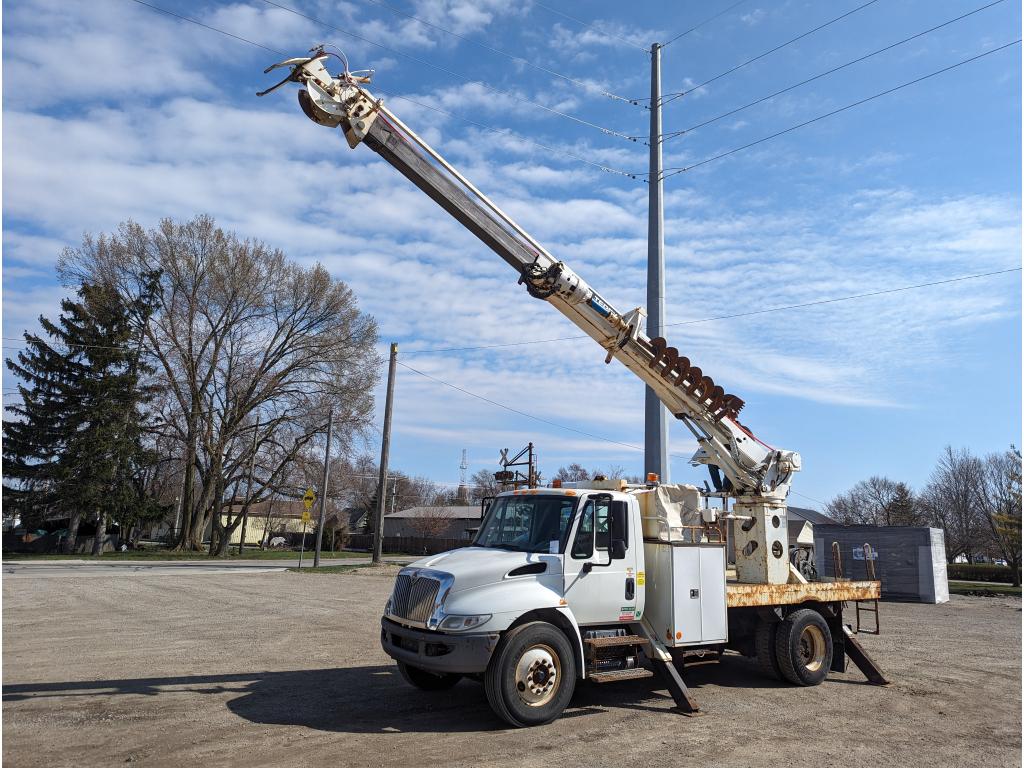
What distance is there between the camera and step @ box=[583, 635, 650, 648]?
26.4 feet

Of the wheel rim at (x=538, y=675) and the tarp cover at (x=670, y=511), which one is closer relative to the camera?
the wheel rim at (x=538, y=675)

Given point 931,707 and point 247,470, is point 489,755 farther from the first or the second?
point 247,470

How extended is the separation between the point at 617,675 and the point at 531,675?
3.71ft

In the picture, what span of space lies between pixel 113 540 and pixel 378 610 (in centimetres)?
3916

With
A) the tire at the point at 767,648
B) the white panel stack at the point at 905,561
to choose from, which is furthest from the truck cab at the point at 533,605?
the white panel stack at the point at 905,561

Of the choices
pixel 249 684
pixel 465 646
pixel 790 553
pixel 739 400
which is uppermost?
pixel 739 400

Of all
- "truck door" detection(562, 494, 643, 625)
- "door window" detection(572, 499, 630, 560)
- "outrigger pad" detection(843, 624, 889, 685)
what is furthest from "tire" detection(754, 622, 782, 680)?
"door window" detection(572, 499, 630, 560)

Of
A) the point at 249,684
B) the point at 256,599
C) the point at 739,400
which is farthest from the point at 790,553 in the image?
the point at 256,599

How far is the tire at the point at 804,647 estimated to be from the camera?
9.85m

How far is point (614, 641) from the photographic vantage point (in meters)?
8.20

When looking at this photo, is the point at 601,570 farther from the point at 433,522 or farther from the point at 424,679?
the point at 433,522

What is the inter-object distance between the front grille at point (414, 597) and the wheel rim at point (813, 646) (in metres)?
5.80

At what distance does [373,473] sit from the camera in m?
68.5

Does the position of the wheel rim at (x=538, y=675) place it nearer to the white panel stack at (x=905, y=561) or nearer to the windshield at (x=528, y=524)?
the windshield at (x=528, y=524)
